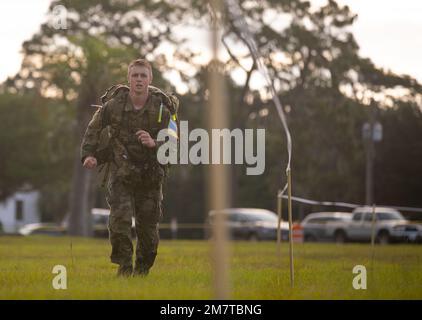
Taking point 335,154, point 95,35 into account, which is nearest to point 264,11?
point 95,35

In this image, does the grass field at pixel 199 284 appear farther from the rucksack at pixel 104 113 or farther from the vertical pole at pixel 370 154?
the vertical pole at pixel 370 154

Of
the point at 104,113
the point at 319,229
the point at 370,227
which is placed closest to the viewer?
the point at 104,113

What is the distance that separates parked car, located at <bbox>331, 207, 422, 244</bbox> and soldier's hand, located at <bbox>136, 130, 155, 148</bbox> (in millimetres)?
25710

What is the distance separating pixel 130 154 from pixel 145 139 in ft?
1.22

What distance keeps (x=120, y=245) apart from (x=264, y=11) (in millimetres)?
39610

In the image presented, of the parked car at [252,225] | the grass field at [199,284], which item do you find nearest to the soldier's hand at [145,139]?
the grass field at [199,284]

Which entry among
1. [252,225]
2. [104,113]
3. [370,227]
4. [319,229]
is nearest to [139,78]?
[104,113]

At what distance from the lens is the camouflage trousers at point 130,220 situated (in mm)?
10117

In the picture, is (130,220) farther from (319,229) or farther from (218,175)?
(319,229)

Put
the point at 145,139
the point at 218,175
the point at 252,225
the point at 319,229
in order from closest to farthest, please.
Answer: the point at 218,175 < the point at 145,139 < the point at 319,229 < the point at 252,225

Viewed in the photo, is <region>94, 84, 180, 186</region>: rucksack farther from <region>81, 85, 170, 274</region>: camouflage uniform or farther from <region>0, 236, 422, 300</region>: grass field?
<region>0, 236, 422, 300</region>: grass field

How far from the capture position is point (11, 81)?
2133 inches

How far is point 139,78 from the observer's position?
9.90 m

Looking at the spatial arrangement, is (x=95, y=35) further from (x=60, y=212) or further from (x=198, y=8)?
(x=60, y=212)
